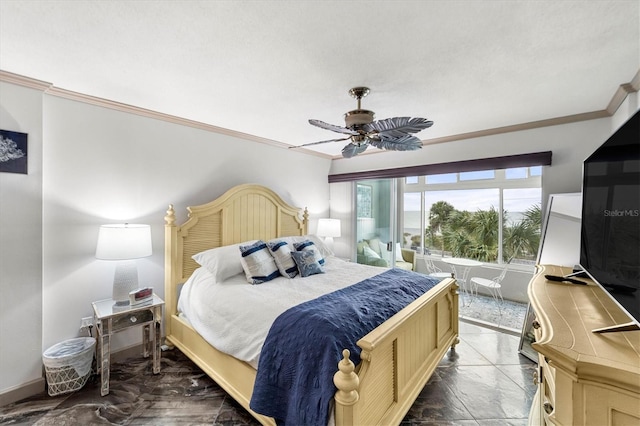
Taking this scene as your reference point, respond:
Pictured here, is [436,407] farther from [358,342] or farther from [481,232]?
[481,232]

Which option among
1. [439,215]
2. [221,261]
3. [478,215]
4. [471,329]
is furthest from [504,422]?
[439,215]

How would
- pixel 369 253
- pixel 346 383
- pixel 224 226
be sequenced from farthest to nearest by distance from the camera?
1. pixel 369 253
2. pixel 224 226
3. pixel 346 383

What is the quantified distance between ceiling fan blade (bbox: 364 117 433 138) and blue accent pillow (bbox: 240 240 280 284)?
5.18 ft

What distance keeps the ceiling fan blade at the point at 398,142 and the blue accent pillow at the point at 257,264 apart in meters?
1.52

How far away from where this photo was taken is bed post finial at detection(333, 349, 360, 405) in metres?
1.26

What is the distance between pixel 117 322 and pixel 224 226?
134 cm

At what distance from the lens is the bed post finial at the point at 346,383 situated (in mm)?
Answer: 1265

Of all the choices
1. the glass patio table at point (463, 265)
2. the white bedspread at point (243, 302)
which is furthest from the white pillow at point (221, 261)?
the glass patio table at point (463, 265)

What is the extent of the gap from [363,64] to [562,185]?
2.62 meters

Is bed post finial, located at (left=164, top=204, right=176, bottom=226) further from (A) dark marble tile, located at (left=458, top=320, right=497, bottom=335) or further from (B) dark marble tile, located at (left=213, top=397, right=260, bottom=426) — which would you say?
(A) dark marble tile, located at (left=458, top=320, right=497, bottom=335)

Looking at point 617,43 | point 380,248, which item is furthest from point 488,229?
point 617,43

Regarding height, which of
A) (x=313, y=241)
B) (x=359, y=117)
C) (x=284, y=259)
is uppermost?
(x=359, y=117)

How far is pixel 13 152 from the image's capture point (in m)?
2.02

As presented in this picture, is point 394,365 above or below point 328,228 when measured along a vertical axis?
below
